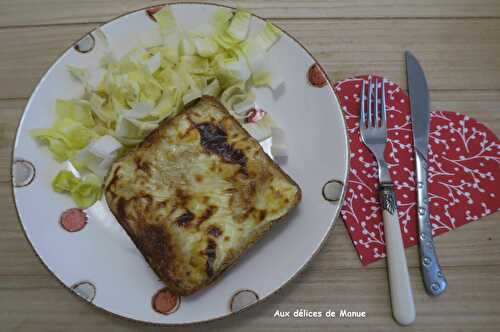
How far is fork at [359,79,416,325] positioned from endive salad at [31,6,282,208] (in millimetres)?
543

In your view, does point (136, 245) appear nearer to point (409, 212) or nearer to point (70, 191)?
point (70, 191)

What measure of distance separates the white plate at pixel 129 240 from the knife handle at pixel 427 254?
46 centimetres

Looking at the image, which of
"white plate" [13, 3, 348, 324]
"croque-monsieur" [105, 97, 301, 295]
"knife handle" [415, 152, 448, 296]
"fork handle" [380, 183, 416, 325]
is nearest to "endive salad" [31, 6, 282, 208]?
"white plate" [13, 3, 348, 324]

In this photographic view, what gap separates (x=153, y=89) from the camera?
2.14 metres

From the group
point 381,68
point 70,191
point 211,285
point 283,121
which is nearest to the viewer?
point 211,285

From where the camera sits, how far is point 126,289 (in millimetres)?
1831

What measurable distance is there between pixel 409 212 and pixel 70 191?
165cm

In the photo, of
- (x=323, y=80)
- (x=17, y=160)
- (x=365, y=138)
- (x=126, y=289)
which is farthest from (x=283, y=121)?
(x=17, y=160)

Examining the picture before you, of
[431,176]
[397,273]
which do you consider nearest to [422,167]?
[431,176]

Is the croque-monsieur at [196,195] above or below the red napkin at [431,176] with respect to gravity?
above

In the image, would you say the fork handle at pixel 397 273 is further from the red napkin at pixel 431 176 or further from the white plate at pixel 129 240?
the white plate at pixel 129 240

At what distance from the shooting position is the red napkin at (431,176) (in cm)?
208

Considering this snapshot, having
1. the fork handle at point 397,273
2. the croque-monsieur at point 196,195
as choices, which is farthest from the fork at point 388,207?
the croque-monsieur at point 196,195

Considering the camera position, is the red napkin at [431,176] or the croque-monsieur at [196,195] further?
the red napkin at [431,176]
